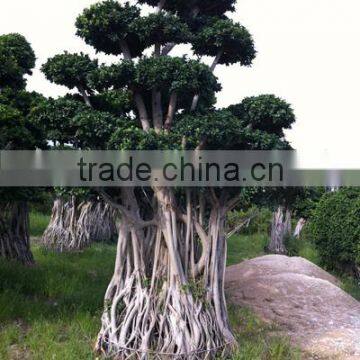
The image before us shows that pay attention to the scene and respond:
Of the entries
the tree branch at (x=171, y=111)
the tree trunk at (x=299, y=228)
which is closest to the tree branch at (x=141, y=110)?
the tree branch at (x=171, y=111)

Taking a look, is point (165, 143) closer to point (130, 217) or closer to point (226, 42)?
point (130, 217)

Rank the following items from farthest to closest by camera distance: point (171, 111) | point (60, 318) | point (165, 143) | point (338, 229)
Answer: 1. point (338, 229)
2. point (60, 318)
3. point (171, 111)
4. point (165, 143)

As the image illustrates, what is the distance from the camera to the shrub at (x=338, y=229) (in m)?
10.1

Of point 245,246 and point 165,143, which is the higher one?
point 165,143

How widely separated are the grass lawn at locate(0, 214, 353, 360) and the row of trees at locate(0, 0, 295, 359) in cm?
43

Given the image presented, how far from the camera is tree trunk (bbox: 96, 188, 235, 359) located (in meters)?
4.77

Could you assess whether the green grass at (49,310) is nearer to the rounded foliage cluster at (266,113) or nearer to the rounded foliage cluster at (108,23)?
the rounded foliage cluster at (266,113)

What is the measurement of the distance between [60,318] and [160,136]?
106 inches

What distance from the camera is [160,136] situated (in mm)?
4758

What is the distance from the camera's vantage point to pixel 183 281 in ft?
16.2

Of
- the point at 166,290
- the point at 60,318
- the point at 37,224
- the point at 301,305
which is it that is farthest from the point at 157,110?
the point at 37,224

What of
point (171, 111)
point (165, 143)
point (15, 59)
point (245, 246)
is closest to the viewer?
point (165, 143)

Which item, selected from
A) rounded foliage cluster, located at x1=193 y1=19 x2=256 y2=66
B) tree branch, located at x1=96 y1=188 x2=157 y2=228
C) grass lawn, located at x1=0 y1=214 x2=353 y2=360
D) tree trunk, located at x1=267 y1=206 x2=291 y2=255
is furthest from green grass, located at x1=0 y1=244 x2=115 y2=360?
tree trunk, located at x1=267 y1=206 x2=291 y2=255

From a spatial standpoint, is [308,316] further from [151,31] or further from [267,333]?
[151,31]
